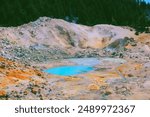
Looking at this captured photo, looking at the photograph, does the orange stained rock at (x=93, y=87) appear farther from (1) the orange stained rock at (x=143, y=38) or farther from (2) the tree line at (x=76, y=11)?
(2) the tree line at (x=76, y=11)

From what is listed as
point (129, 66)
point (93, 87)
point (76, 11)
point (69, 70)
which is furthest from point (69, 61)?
point (76, 11)

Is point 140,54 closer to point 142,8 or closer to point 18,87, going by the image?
point 18,87

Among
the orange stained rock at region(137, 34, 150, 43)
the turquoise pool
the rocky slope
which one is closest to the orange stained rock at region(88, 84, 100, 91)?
the rocky slope

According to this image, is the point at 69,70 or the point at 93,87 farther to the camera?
the point at 69,70

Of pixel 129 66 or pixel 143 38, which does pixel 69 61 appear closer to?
pixel 129 66

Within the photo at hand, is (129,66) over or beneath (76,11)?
beneath

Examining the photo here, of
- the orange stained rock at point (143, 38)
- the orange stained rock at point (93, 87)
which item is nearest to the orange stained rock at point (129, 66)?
the orange stained rock at point (93, 87)

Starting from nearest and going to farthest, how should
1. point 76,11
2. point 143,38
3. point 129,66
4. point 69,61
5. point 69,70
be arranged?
point 69,70, point 129,66, point 69,61, point 143,38, point 76,11

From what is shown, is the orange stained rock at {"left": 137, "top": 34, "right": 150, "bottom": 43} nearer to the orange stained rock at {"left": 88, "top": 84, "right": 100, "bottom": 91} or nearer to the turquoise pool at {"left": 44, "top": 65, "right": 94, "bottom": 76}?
the turquoise pool at {"left": 44, "top": 65, "right": 94, "bottom": 76}
